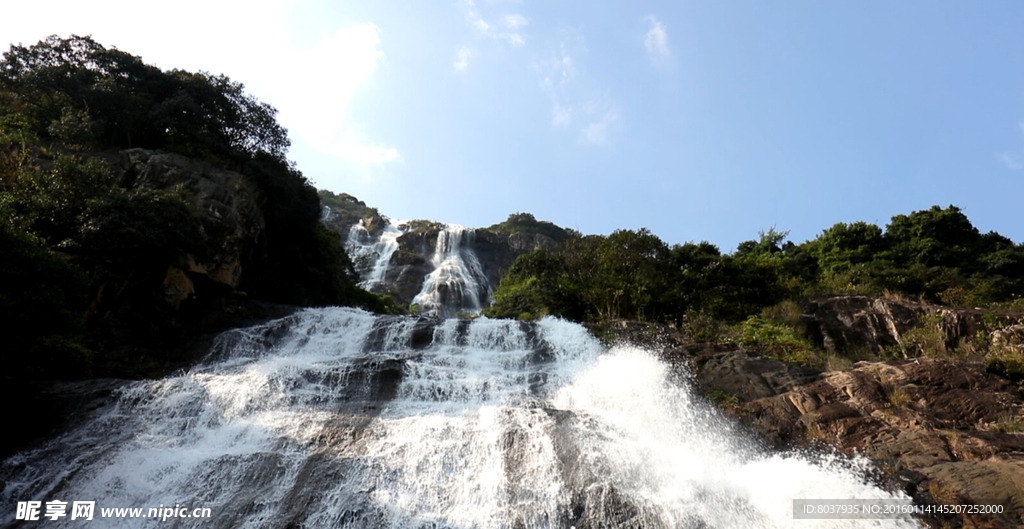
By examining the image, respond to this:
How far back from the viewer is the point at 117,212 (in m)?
14.1

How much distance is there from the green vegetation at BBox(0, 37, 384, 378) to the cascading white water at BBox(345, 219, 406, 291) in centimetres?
1391

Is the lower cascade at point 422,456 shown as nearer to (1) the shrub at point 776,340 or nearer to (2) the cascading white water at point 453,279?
(1) the shrub at point 776,340

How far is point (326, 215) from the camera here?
53.4 meters

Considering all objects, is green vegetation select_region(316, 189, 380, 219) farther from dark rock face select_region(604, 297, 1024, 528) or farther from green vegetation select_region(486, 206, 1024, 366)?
dark rock face select_region(604, 297, 1024, 528)

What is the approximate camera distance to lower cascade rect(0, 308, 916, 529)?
316 inches

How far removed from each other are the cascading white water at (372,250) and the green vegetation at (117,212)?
45.7 ft

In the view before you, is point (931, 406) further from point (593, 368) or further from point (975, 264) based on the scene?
point (975, 264)

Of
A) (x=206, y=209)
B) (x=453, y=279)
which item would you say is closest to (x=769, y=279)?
(x=206, y=209)

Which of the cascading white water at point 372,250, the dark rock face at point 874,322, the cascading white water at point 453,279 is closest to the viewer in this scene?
the dark rock face at point 874,322

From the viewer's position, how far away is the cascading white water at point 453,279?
37.9m

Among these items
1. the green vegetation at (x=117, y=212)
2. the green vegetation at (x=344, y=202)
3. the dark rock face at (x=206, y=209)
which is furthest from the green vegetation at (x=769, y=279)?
the green vegetation at (x=344, y=202)

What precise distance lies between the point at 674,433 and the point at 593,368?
3.42m

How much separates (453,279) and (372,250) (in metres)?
10.1

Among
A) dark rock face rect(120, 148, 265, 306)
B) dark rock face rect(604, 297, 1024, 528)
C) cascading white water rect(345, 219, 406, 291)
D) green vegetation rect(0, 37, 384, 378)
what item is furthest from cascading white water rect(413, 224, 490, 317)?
dark rock face rect(604, 297, 1024, 528)
